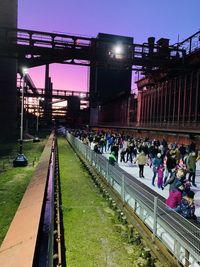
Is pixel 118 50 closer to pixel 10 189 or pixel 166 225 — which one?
pixel 10 189

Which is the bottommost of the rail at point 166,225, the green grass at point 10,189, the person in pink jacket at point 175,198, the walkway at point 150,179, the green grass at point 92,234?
the green grass at point 10,189

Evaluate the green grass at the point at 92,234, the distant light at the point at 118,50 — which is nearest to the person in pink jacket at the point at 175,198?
the green grass at the point at 92,234

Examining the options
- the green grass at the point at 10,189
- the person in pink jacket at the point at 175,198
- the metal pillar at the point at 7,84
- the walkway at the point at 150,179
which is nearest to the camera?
the person in pink jacket at the point at 175,198

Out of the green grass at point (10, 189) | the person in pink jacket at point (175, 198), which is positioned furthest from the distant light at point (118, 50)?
the person in pink jacket at point (175, 198)

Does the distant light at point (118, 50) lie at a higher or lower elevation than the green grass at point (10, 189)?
higher

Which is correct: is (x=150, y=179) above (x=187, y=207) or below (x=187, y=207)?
below

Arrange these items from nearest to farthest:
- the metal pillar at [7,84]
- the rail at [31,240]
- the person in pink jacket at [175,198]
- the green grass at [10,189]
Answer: the rail at [31,240]
the person in pink jacket at [175,198]
the green grass at [10,189]
the metal pillar at [7,84]

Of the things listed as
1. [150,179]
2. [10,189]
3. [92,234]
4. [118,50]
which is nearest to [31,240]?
[92,234]

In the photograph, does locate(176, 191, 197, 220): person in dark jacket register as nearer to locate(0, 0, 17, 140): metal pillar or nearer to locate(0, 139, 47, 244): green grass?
locate(0, 139, 47, 244): green grass

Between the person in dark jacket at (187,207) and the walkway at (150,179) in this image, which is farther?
the walkway at (150,179)

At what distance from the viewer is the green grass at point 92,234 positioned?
7.17 meters

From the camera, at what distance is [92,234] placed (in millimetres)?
8750

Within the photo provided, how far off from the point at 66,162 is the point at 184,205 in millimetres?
17380

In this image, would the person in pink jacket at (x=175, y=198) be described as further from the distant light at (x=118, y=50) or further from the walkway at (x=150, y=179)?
the distant light at (x=118, y=50)
